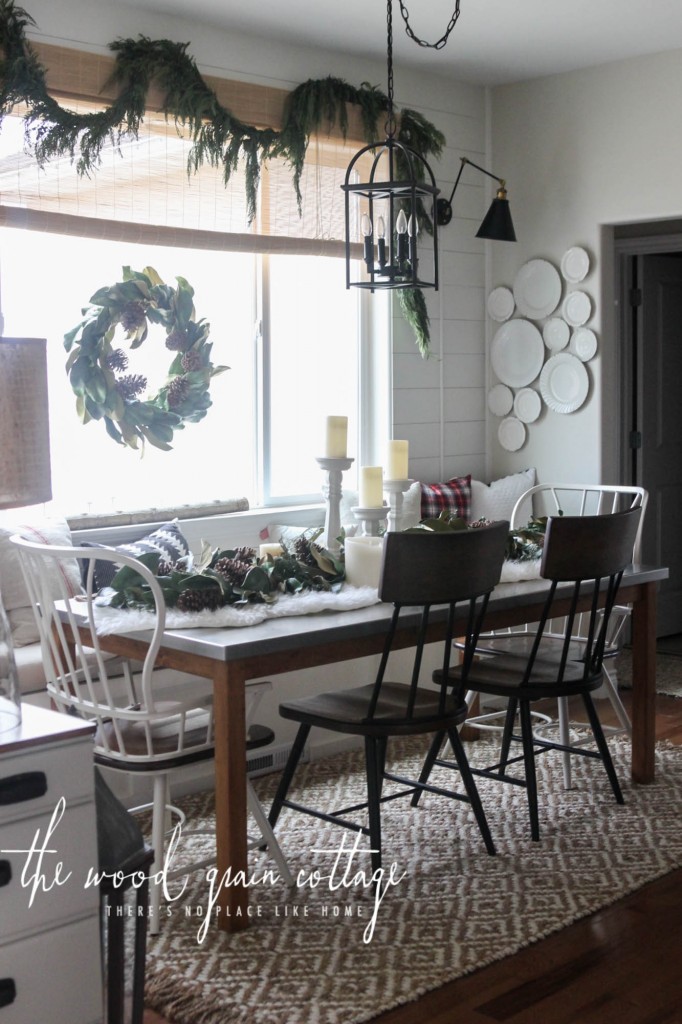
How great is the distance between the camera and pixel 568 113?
5.27m

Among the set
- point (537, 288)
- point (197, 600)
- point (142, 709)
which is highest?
point (537, 288)

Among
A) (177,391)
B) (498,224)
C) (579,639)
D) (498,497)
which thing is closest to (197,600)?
(579,639)

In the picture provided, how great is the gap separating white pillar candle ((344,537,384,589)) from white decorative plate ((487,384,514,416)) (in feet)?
8.13

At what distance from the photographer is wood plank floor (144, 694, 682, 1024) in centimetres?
244

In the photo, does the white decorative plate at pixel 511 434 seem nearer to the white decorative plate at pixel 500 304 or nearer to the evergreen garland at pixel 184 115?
the white decorative plate at pixel 500 304

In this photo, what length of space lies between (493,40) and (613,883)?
11.1 ft

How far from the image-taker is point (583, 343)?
5.25 m

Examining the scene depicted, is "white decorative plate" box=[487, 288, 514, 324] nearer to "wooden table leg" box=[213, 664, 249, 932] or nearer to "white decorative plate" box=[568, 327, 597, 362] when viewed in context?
"white decorative plate" box=[568, 327, 597, 362]

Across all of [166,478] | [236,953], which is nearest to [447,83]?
[166,478]

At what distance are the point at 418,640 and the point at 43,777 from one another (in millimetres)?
1352

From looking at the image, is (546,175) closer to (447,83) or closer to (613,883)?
(447,83)

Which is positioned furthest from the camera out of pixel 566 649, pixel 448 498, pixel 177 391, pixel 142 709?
pixel 448 498

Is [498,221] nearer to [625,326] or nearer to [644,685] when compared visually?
[625,326]

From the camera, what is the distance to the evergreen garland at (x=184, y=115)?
3961 mm
